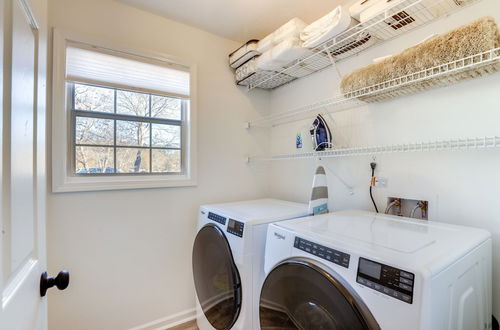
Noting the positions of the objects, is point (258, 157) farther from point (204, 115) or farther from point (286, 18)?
point (286, 18)

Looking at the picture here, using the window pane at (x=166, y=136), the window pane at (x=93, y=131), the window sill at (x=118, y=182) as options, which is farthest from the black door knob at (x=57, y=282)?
the window pane at (x=166, y=136)

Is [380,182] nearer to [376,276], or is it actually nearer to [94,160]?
[376,276]

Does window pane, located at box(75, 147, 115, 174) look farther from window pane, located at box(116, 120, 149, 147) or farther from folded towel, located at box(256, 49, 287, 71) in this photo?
folded towel, located at box(256, 49, 287, 71)

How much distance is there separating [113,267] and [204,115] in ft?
4.45

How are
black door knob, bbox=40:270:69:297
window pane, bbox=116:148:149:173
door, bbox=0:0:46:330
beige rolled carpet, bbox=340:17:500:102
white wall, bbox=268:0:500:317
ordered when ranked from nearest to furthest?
door, bbox=0:0:46:330 → black door knob, bbox=40:270:69:297 → beige rolled carpet, bbox=340:17:500:102 → white wall, bbox=268:0:500:317 → window pane, bbox=116:148:149:173

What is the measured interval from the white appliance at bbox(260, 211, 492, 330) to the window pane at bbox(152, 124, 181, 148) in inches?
49.4

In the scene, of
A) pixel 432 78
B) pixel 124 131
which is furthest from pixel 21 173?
pixel 432 78

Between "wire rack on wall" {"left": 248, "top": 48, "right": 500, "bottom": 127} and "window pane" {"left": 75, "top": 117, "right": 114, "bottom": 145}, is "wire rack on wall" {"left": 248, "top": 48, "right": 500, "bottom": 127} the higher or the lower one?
the higher one

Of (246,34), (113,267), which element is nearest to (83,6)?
(246,34)

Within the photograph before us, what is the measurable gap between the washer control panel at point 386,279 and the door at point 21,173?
882 mm

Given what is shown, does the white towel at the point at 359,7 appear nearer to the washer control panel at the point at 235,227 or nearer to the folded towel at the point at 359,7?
the folded towel at the point at 359,7

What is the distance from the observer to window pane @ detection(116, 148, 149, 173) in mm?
1758

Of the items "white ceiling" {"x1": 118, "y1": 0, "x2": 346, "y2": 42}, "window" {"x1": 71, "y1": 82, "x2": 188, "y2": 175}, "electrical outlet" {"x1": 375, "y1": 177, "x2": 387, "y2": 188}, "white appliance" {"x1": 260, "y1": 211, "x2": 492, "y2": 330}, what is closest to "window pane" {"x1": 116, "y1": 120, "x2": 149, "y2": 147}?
"window" {"x1": 71, "y1": 82, "x2": 188, "y2": 175}

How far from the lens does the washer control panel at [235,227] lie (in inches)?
50.6
